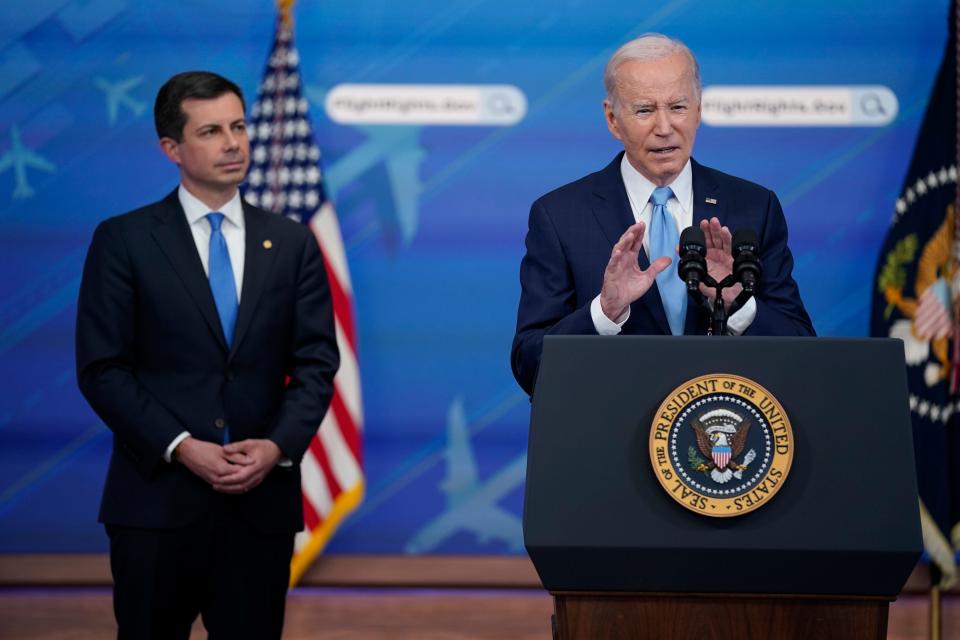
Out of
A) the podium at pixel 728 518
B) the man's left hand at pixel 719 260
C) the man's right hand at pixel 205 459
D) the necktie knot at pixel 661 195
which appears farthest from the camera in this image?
the man's right hand at pixel 205 459

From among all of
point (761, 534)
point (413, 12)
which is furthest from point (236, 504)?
point (413, 12)

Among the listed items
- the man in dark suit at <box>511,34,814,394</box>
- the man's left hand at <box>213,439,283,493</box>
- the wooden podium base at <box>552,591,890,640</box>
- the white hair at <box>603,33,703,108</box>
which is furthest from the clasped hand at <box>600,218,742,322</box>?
the man's left hand at <box>213,439,283,493</box>

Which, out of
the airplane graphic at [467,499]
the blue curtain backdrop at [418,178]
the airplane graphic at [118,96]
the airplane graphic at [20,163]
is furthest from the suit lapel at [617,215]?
the airplane graphic at [20,163]

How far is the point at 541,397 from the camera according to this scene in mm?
1772

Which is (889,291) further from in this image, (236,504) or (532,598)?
(236,504)

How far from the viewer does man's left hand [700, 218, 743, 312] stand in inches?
82.4

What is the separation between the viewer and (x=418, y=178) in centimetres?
488

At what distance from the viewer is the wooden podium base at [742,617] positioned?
1.74 m

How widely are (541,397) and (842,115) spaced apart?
346 cm

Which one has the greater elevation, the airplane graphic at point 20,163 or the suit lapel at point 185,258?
the airplane graphic at point 20,163

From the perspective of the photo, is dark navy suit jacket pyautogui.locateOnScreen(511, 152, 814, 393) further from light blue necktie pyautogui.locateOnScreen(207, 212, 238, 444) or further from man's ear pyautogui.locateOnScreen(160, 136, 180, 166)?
man's ear pyautogui.locateOnScreen(160, 136, 180, 166)

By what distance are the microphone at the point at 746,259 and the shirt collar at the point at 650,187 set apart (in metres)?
0.39

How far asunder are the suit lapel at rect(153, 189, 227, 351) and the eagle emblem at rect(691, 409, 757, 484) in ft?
4.88

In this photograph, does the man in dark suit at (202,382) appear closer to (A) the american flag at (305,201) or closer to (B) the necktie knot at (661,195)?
(B) the necktie knot at (661,195)
